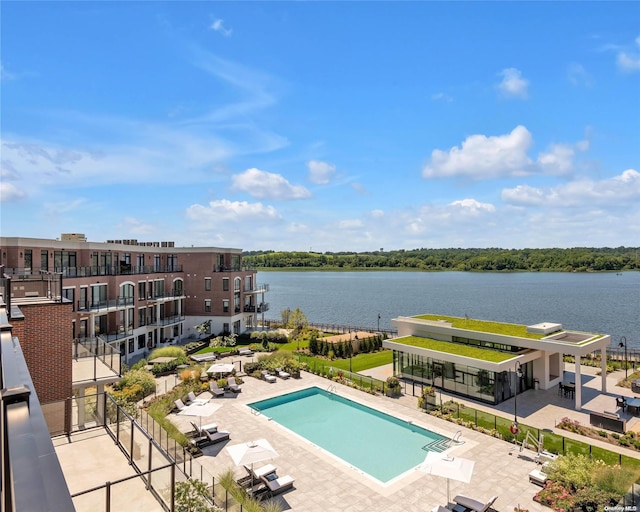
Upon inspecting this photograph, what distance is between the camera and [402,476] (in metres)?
15.7

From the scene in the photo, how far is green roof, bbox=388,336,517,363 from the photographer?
24109 mm

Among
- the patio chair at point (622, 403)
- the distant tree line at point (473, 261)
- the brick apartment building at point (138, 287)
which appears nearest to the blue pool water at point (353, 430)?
the patio chair at point (622, 403)

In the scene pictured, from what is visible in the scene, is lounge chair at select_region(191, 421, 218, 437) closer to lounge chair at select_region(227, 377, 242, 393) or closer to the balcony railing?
lounge chair at select_region(227, 377, 242, 393)

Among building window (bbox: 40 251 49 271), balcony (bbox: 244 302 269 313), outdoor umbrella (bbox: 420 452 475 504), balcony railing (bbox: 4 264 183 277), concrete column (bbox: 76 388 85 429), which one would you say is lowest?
outdoor umbrella (bbox: 420 452 475 504)

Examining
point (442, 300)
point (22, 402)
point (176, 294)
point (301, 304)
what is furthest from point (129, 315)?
point (442, 300)

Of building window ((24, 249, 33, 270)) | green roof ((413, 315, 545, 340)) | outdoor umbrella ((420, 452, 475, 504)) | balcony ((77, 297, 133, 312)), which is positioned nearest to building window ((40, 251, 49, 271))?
building window ((24, 249, 33, 270))

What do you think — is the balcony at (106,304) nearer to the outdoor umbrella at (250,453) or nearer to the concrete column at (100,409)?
the outdoor umbrella at (250,453)

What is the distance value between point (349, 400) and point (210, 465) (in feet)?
31.2

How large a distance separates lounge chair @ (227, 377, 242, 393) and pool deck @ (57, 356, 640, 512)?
415 millimetres

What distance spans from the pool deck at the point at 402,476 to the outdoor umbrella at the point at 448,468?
111 cm

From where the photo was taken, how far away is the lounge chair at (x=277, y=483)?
14.4 metres

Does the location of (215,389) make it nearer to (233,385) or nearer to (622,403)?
(233,385)

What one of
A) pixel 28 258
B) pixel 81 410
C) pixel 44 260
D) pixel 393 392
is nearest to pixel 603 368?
pixel 393 392

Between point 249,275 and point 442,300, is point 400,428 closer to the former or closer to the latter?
point 249,275
